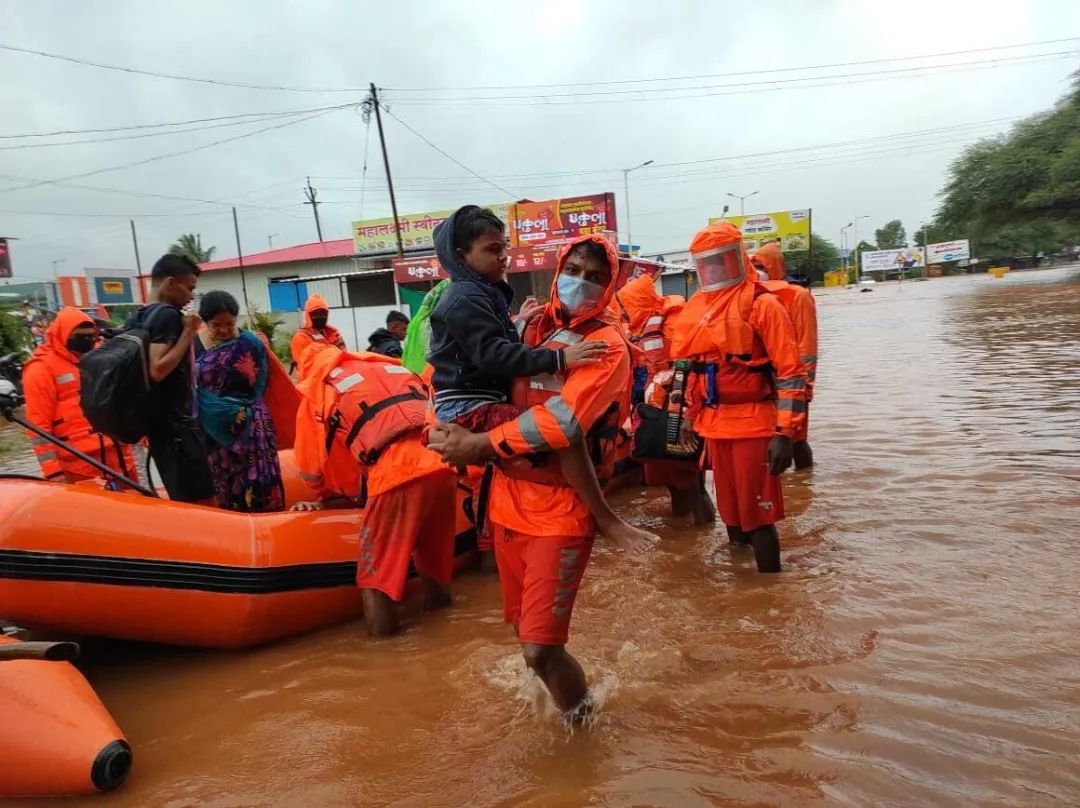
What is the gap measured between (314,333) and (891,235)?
120 metres

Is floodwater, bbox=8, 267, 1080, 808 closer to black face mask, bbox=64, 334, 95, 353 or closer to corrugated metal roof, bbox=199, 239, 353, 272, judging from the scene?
black face mask, bbox=64, 334, 95, 353

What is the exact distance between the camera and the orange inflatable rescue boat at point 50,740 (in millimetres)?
2285

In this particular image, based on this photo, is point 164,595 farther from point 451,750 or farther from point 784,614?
point 784,614

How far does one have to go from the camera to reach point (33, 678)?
8.11ft

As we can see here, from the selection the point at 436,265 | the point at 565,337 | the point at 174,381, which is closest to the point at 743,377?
the point at 565,337

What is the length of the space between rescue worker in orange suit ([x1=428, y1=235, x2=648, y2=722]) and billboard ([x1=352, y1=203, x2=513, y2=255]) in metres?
31.8

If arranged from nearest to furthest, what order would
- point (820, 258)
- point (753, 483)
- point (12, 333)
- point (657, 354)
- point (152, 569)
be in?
point (152, 569)
point (753, 483)
point (657, 354)
point (12, 333)
point (820, 258)

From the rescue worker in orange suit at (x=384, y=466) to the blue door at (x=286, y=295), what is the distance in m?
25.3

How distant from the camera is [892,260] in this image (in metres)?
75.3

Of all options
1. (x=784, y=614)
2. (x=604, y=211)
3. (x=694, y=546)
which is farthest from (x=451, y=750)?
(x=604, y=211)

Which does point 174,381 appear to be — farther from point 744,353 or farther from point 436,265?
point 436,265

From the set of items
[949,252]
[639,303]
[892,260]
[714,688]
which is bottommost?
[714,688]

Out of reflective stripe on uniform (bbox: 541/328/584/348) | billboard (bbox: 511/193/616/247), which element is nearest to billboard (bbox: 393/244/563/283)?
billboard (bbox: 511/193/616/247)

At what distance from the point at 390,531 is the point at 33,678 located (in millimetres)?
1389
